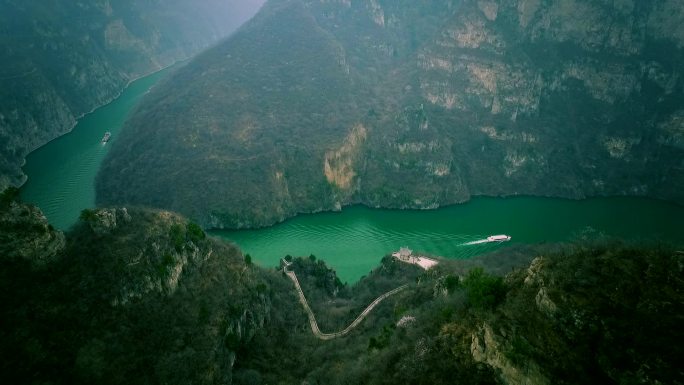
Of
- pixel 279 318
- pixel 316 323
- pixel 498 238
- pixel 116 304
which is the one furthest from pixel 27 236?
pixel 498 238

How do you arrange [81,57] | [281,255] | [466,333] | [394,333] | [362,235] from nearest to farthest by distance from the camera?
[466,333] → [394,333] → [281,255] → [362,235] → [81,57]

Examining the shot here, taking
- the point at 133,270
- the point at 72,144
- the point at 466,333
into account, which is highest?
the point at 72,144

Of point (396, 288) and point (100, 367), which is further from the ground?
point (100, 367)

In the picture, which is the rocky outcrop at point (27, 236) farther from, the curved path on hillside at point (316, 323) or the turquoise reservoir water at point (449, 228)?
the turquoise reservoir water at point (449, 228)

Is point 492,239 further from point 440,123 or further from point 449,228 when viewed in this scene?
point 440,123

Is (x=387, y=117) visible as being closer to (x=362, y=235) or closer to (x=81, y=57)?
(x=362, y=235)

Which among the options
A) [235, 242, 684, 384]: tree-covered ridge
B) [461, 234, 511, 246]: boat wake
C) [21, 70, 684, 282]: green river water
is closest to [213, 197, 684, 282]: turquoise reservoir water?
[21, 70, 684, 282]: green river water

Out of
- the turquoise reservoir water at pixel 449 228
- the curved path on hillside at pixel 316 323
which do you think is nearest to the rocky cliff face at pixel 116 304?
the curved path on hillside at pixel 316 323

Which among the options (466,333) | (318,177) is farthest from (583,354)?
(318,177)
